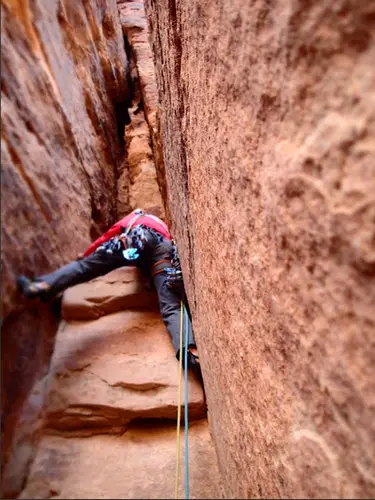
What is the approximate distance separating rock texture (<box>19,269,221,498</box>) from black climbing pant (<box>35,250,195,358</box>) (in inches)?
1.6

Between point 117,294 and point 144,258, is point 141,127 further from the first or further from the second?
point 117,294

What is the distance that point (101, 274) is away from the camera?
121cm

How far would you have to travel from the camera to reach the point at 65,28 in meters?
1.01

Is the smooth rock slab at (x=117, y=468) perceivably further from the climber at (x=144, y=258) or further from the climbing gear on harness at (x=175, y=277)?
the climbing gear on harness at (x=175, y=277)

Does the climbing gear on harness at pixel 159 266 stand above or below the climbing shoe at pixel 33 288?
below

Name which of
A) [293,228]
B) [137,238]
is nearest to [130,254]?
[137,238]

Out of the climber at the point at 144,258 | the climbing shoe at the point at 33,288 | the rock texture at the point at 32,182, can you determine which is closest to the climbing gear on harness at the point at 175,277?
the climber at the point at 144,258

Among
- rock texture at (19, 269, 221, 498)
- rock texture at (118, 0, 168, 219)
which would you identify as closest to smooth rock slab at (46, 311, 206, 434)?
rock texture at (19, 269, 221, 498)

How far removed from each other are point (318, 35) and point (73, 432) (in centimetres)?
78

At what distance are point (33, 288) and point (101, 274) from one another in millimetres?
593

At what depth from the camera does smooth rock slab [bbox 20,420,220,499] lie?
631 mm

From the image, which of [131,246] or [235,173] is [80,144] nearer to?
[235,173]

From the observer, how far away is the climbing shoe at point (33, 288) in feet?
1.91

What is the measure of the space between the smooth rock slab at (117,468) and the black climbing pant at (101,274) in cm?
31
